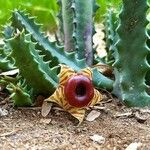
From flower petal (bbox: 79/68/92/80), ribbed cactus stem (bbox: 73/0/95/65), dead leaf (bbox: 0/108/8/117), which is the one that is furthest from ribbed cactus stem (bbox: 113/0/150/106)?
dead leaf (bbox: 0/108/8/117)

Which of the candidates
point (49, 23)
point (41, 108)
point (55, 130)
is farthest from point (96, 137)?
point (49, 23)

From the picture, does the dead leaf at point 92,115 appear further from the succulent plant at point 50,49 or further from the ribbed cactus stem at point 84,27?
the ribbed cactus stem at point 84,27

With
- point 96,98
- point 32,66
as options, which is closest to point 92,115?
point 96,98

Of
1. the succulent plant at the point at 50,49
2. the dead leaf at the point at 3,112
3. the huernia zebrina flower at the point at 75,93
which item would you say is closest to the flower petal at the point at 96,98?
the huernia zebrina flower at the point at 75,93

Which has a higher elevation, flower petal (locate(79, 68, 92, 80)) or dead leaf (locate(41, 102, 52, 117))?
flower petal (locate(79, 68, 92, 80))

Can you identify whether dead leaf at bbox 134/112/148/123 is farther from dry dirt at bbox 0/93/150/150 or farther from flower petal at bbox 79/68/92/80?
flower petal at bbox 79/68/92/80
